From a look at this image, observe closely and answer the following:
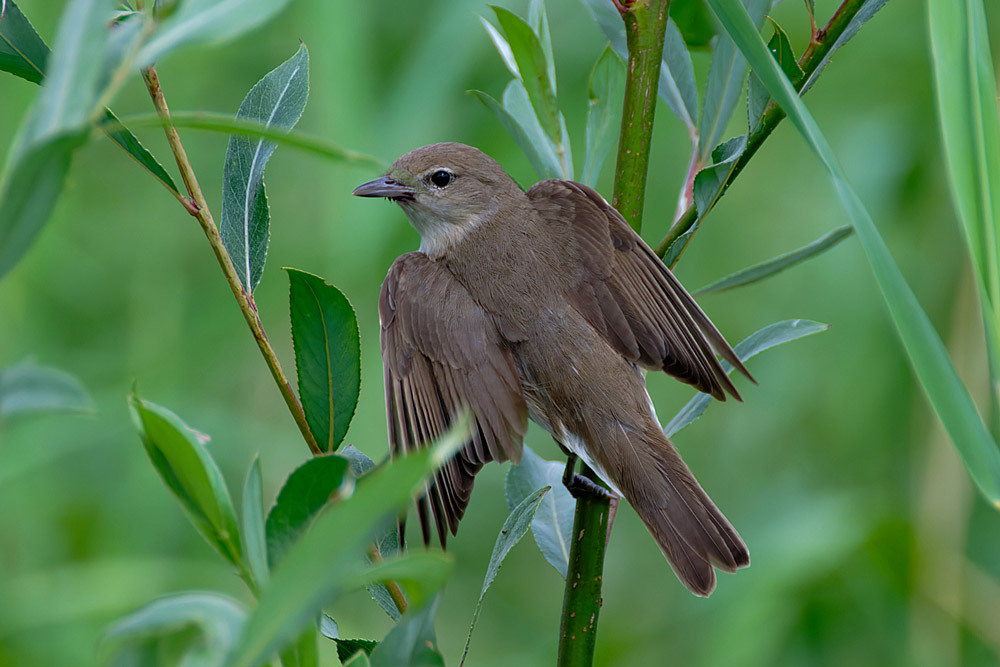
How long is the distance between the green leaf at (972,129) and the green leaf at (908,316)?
0.23ft

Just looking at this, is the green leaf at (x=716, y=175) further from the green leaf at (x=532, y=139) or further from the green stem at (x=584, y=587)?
the green stem at (x=584, y=587)

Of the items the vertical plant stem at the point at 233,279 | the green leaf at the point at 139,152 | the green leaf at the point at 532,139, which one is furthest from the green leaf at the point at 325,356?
the green leaf at the point at 532,139

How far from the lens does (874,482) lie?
2.86m

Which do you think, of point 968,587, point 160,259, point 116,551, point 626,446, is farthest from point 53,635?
→ point 968,587

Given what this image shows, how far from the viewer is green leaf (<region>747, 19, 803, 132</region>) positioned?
1.05 meters

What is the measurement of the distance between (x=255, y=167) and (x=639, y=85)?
421mm

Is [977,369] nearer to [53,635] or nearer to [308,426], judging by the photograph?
[308,426]

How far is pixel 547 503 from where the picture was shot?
1.33 m

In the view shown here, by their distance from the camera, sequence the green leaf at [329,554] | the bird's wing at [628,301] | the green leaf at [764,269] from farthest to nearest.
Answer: the bird's wing at [628,301] < the green leaf at [764,269] < the green leaf at [329,554]

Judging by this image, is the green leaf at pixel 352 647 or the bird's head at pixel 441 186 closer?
the green leaf at pixel 352 647

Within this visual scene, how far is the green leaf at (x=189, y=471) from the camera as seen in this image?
1.93 ft

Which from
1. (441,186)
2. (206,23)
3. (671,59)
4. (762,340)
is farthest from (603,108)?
(206,23)

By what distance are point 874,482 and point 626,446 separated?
169 cm

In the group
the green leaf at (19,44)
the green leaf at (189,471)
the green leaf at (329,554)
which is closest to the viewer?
the green leaf at (329,554)
